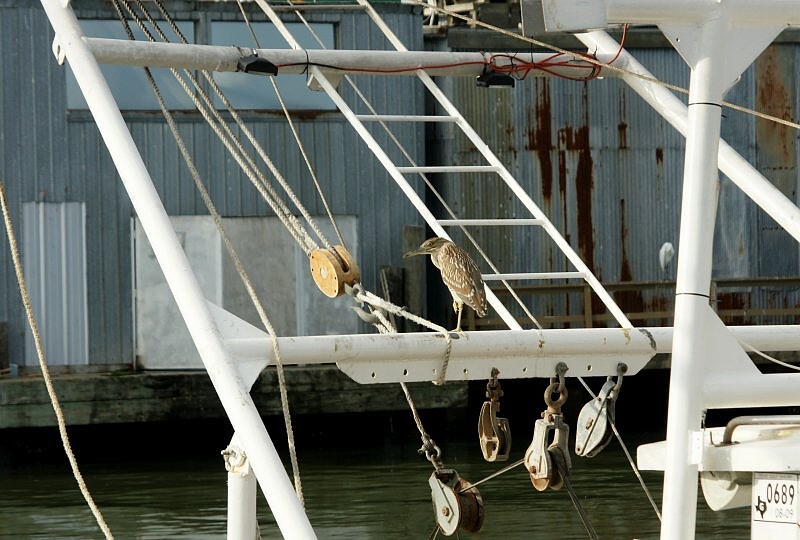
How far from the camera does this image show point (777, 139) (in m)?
22.8

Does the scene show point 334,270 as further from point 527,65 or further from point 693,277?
point 527,65

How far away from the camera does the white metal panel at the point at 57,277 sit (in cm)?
2047

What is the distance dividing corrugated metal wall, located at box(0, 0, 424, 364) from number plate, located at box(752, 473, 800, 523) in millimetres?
16614

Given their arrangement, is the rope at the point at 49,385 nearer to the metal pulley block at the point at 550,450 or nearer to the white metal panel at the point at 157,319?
the metal pulley block at the point at 550,450

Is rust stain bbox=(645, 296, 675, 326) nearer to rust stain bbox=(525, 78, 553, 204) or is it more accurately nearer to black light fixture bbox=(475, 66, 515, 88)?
rust stain bbox=(525, 78, 553, 204)

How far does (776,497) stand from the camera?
15.5 feet

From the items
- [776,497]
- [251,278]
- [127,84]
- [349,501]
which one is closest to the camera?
[776,497]

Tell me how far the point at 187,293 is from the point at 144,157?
628 inches

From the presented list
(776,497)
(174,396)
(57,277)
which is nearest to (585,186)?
(174,396)

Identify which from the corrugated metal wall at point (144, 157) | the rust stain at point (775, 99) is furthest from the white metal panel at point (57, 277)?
the rust stain at point (775, 99)

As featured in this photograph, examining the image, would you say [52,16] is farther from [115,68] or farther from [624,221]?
[624,221]

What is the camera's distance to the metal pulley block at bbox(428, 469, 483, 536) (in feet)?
20.8

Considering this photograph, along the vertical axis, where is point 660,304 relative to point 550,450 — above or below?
below

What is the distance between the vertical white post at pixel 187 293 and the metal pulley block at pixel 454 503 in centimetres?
135
